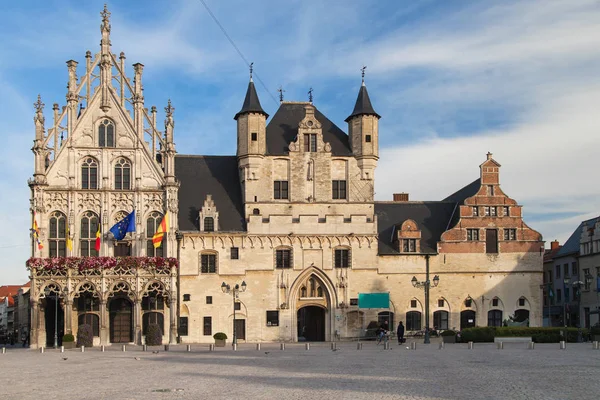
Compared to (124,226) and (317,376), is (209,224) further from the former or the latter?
(317,376)

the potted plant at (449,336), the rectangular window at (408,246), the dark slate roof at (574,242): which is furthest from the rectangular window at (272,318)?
the dark slate roof at (574,242)

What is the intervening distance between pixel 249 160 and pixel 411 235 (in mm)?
13954

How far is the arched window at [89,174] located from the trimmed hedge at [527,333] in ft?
93.7

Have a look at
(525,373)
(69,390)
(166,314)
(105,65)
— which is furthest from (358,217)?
(69,390)

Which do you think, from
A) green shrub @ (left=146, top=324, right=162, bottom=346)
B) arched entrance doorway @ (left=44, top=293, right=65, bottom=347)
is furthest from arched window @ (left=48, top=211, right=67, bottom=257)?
green shrub @ (left=146, top=324, right=162, bottom=346)

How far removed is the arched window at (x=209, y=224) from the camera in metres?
59.7

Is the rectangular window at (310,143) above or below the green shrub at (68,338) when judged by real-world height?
above

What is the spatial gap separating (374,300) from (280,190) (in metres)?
11.1

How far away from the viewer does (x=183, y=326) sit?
58.4 meters

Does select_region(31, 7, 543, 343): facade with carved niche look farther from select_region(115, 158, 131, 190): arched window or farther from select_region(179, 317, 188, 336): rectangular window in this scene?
select_region(115, 158, 131, 190): arched window

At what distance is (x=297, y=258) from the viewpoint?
60.2 meters

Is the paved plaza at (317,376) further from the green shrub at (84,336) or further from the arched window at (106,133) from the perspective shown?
the arched window at (106,133)

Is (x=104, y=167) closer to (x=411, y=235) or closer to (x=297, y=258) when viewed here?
(x=297, y=258)

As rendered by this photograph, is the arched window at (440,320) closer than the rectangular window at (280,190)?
No
